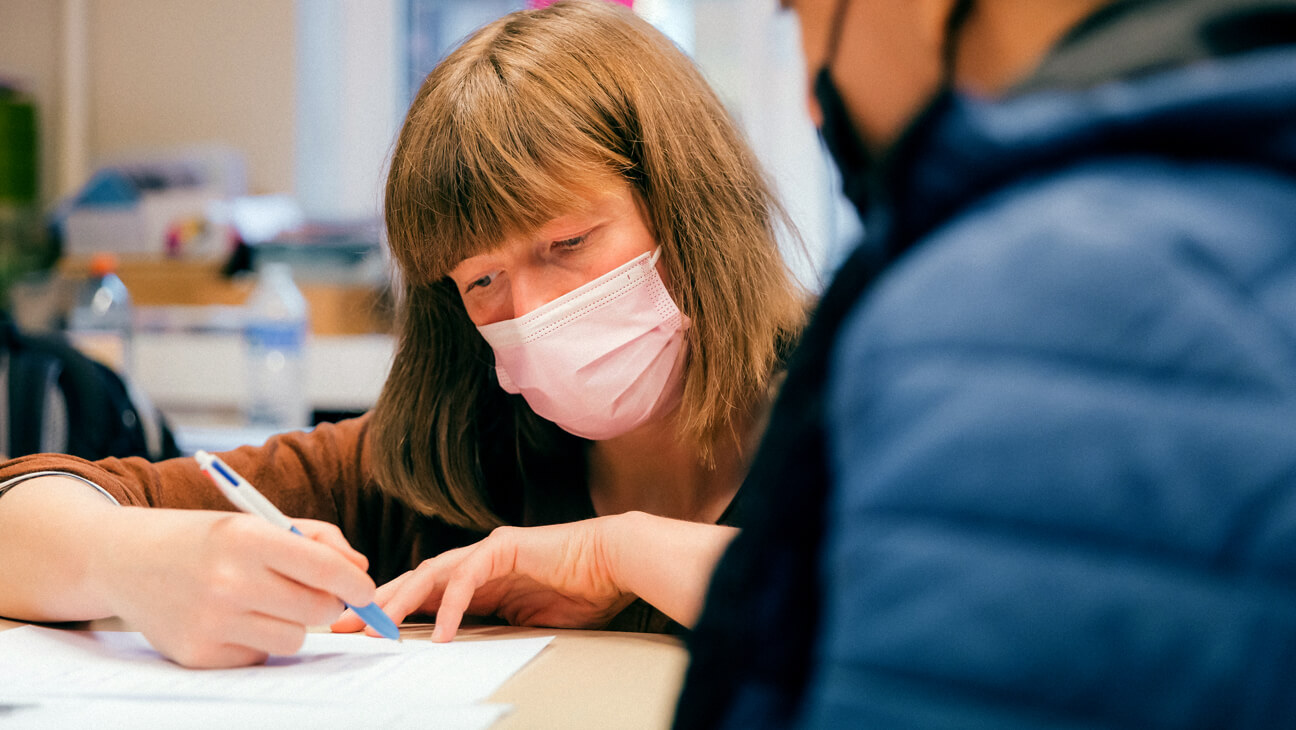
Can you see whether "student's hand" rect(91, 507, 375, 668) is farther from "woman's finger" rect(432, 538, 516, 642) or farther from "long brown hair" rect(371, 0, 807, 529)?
"long brown hair" rect(371, 0, 807, 529)

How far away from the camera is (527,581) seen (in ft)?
2.67

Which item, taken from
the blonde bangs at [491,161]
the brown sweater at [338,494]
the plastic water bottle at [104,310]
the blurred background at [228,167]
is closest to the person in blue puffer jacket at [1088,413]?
the blonde bangs at [491,161]

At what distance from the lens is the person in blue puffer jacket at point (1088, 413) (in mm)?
263

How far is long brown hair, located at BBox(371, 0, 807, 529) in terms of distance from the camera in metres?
0.86

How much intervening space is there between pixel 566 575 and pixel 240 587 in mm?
253

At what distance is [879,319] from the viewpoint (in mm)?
302

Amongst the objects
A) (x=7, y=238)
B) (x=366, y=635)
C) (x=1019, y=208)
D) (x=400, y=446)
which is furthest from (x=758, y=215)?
(x=7, y=238)

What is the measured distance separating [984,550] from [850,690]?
57 mm

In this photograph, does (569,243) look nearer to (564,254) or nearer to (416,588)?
(564,254)

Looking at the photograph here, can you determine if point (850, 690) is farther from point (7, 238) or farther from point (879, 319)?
point (7, 238)

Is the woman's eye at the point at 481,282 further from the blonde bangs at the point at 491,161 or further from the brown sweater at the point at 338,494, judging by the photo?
the brown sweater at the point at 338,494

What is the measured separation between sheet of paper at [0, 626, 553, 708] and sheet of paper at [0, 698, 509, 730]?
0.6 inches

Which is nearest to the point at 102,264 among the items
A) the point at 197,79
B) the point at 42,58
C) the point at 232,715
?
the point at 197,79

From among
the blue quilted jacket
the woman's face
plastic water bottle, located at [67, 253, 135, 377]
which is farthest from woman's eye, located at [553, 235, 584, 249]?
plastic water bottle, located at [67, 253, 135, 377]
